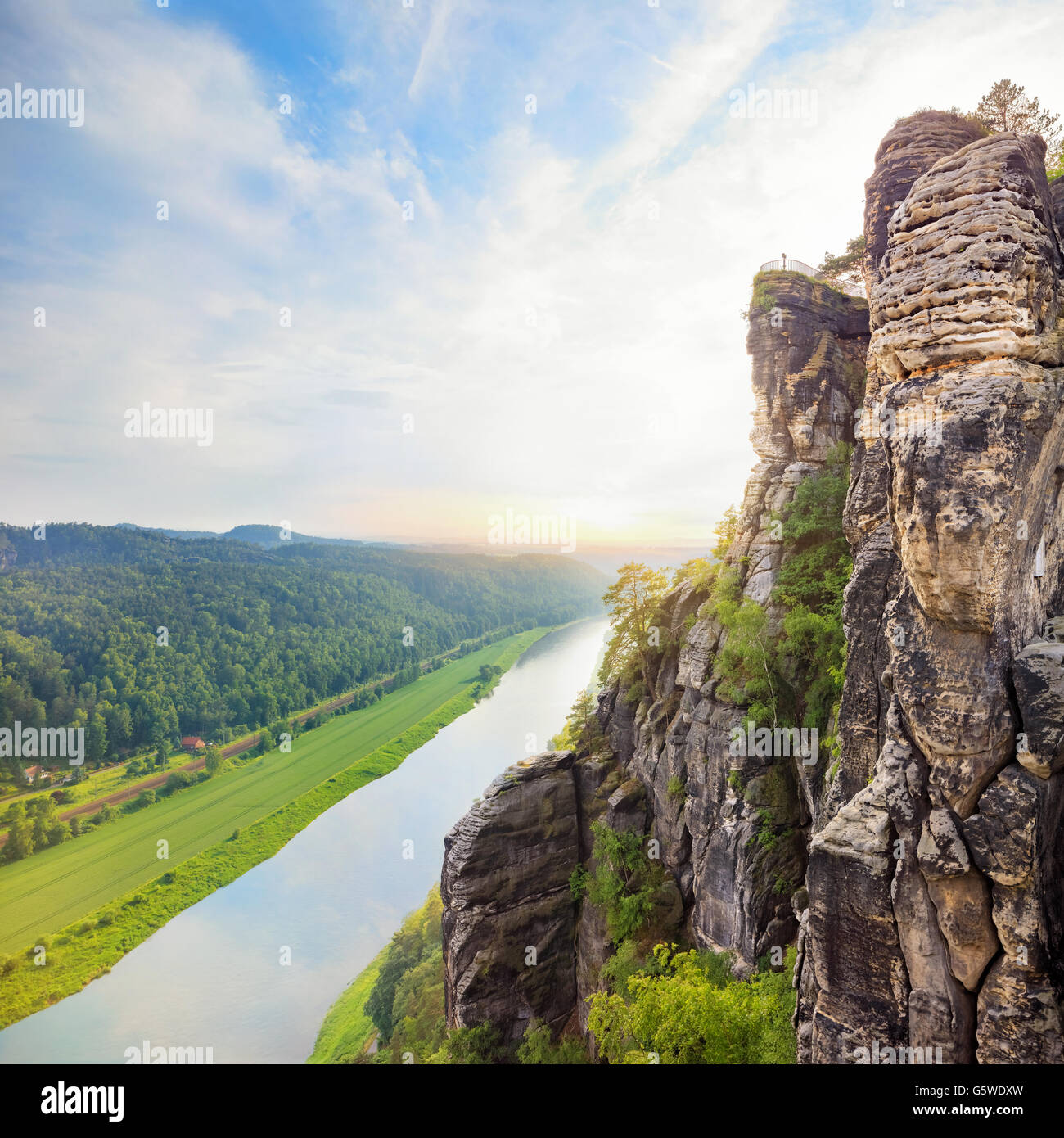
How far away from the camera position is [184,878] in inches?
1563

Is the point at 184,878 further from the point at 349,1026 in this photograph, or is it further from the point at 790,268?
the point at 790,268

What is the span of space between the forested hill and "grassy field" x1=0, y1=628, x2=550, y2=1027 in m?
10.1

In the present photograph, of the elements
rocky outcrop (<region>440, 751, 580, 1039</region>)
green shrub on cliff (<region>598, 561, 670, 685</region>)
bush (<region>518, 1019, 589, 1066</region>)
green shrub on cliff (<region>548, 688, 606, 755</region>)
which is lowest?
bush (<region>518, 1019, 589, 1066</region>)

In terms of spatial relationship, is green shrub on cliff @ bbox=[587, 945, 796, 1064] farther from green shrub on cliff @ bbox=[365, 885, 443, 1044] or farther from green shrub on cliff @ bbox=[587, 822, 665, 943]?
green shrub on cliff @ bbox=[365, 885, 443, 1044]

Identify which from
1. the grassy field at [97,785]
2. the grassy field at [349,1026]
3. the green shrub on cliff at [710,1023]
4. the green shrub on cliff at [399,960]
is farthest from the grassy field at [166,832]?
the green shrub on cliff at [710,1023]

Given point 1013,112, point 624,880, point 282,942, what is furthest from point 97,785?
point 1013,112

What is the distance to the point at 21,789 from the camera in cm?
5381

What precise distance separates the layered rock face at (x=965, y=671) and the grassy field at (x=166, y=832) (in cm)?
4560

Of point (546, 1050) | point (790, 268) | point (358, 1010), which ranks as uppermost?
point (790, 268)

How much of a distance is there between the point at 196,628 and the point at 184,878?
46.3 meters

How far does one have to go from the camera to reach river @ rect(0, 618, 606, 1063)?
2769cm

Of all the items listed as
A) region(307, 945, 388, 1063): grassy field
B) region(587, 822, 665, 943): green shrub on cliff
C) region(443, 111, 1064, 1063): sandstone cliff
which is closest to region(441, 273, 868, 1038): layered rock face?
region(587, 822, 665, 943): green shrub on cliff
